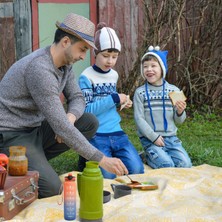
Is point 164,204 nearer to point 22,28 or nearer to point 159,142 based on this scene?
point 159,142

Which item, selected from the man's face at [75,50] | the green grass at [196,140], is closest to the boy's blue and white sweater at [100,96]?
the green grass at [196,140]

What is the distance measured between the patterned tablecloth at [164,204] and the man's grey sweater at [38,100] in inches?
15.6

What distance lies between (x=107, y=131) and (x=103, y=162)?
1.40 m

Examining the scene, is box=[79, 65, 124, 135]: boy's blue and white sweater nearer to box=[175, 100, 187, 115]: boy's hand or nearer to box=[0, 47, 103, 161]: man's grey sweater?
box=[0, 47, 103, 161]: man's grey sweater

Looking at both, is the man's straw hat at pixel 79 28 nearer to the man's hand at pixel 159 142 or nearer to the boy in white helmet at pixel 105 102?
the boy in white helmet at pixel 105 102

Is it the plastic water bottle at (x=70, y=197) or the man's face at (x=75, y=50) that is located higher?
the man's face at (x=75, y=50)

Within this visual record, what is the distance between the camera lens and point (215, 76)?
865 cm

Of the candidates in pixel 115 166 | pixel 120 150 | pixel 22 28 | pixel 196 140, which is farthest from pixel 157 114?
pixel 22 28

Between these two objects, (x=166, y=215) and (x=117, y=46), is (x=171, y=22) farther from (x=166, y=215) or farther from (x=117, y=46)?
(x=166, y=215)

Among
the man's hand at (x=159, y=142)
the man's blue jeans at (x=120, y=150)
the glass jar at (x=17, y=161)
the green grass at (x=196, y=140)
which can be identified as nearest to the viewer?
the glass jar at (x=17, y=161)

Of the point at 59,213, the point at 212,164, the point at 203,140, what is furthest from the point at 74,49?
the point at 203,140

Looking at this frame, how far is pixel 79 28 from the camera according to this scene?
4.11 m

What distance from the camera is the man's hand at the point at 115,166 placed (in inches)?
145

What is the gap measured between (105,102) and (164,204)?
4.65ft
